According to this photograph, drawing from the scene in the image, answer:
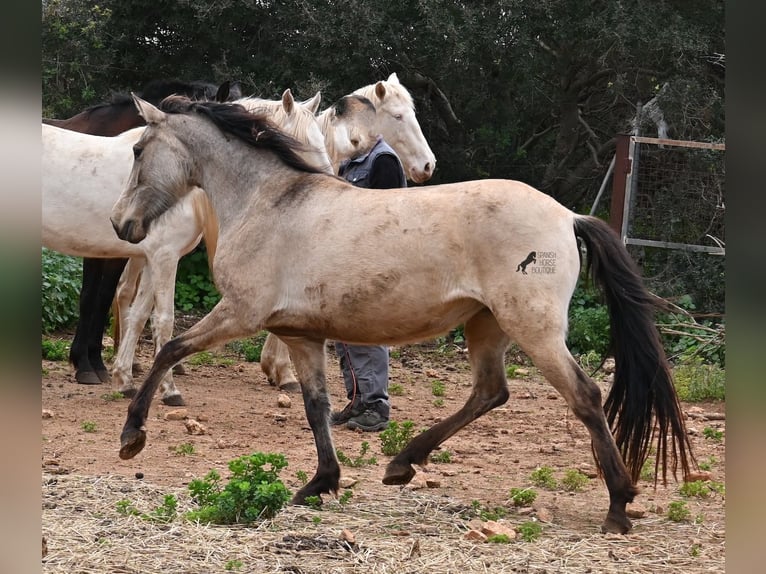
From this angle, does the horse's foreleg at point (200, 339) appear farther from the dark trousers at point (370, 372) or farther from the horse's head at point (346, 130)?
the horse's head at point (346, 130)

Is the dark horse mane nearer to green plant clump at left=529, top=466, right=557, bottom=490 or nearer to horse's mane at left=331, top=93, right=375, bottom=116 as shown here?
green plant clump at left=529, top=466, right=557, bottom=490

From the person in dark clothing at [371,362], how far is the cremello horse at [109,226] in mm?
900

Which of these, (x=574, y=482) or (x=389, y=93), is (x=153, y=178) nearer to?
(x=574, y=482)

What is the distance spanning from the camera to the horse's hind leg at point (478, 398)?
483 centimetres

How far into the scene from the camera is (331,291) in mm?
4477

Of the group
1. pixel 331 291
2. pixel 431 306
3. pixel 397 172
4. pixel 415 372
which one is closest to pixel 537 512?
pixel 431 306

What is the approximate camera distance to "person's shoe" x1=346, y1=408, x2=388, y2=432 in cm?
677

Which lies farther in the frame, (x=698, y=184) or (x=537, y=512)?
(x=698, y=184)

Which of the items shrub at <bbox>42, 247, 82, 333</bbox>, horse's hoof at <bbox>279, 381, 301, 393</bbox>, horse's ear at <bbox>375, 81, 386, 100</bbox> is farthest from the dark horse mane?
shrub at <bbox>42, 247, 82, 333</bbox>

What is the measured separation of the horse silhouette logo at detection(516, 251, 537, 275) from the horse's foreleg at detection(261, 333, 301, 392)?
4346 mm
